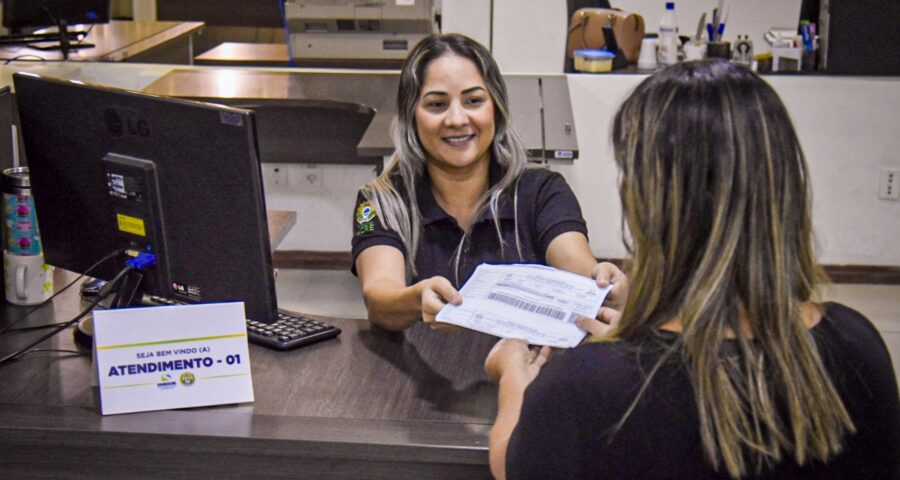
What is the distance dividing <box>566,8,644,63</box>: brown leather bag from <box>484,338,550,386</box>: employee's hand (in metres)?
3.02

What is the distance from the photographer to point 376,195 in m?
2.23

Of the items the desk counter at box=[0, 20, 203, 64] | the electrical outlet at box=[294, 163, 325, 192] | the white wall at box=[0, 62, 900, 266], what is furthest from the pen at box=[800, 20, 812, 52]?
the desk counter at box=[0, 20, 203, 64]

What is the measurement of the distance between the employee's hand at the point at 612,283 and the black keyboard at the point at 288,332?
0.50m

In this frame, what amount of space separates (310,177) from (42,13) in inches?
59.2

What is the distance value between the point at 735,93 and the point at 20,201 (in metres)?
1.44

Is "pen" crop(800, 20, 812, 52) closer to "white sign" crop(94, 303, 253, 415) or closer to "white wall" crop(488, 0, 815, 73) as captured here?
"white wall" crop(488, 0, 815, 73)

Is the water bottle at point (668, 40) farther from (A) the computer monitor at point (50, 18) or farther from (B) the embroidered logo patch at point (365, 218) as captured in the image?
(A) the computer monitor at point (50, 18)

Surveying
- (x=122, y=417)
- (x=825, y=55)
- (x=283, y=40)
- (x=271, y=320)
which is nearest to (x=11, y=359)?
(x=122, y=417)

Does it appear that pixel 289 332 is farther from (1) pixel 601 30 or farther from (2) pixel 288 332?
(1) pixel 601 30

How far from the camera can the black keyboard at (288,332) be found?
6.14 ft

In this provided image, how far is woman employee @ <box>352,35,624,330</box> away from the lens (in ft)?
7.28

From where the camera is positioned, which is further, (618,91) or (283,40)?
(283,40)

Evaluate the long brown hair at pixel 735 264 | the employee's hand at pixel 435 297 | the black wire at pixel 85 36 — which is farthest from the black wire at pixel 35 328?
the black wire at pixel 85 36

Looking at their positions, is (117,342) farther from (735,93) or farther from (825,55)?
(825,55)
